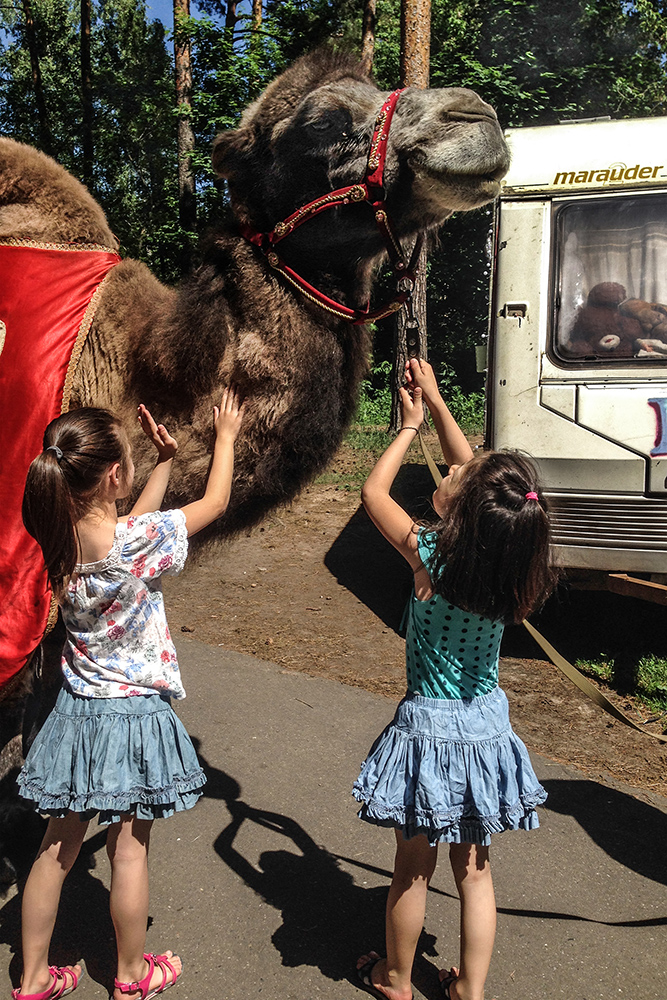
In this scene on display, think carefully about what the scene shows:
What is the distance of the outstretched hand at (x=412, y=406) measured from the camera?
8.01 feet

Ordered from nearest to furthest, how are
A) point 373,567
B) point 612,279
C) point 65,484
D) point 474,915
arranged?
1. point 65,484
2. point 474,915
3. point 612,279
4. point 373,567

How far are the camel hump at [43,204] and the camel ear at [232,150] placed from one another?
57 centimetres

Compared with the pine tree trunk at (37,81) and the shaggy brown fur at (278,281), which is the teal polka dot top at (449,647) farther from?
the pine tree trunk at (37,81)

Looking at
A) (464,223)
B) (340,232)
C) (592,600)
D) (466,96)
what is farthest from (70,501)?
(464,223)

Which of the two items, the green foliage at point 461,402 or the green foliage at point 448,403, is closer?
the green foliage at point 448,403

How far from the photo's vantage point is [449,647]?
90.0 inches

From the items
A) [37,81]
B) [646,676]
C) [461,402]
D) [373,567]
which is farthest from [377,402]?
[37,81]

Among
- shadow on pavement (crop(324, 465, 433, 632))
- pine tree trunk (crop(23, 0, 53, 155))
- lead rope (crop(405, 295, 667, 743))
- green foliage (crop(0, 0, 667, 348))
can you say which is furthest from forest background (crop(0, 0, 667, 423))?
lead rope (crop(405, 295, 667, 743))

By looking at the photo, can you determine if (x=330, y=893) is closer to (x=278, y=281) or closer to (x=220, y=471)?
(x=220, y=471)

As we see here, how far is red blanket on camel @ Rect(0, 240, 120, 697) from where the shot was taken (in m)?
2.78

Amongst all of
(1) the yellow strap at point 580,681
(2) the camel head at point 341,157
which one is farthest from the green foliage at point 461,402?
(1) the yellow strap at point 580,681

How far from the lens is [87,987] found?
8.16 feet

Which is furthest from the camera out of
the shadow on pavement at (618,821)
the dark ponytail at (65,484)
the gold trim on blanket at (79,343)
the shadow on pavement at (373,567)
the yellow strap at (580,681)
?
the shadow on pavement at (373,567)

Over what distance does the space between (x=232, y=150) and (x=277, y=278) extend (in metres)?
0.59
